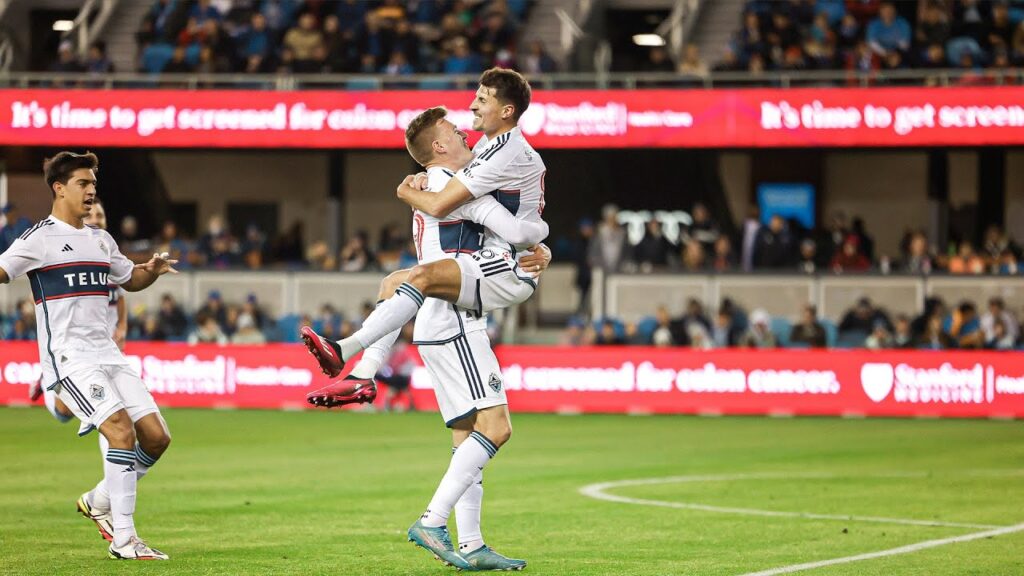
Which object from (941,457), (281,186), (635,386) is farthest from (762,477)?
(281,186)

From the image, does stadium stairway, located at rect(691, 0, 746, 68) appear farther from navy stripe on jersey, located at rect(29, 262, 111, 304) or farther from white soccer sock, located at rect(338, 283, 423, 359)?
white soccer sock, located at rect(338, 283, 423, 359)

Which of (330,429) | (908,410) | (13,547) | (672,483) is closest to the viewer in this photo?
(13,547)

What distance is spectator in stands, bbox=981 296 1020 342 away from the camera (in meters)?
21.7

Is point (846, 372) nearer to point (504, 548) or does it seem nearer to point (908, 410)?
→ point (908, 410)

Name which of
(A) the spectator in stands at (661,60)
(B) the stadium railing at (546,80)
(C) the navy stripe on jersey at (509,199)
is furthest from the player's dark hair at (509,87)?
(A) the spectator in stands at (661,60)

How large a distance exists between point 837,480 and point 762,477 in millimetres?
645

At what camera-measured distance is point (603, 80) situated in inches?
990

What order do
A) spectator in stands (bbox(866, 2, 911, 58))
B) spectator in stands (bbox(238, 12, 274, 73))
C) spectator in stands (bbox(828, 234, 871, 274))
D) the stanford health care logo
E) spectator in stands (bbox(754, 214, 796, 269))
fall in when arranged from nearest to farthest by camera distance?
the stanford health care logo
spectator in stands (bbox(754, 214, 796, 269))
spectator in stands (bbox(828, 234, 871, 274))
spectator in stands (bbox(866, 2, 911, 58))
spectator in stands (bbox(238, 12, 274, 73))

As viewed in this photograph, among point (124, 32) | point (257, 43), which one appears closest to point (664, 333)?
point (257, 43)

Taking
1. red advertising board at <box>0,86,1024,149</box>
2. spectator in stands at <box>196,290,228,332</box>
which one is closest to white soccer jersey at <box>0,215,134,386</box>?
spectator in stands at <box>196,290,228,332</box>

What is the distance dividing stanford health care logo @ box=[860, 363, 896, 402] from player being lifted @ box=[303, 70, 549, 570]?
13980 mm

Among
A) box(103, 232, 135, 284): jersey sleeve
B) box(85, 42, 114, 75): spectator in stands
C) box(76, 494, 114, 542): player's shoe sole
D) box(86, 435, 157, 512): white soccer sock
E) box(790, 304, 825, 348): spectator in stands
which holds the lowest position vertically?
box(76, 494, 114, 542): player's shoe sole

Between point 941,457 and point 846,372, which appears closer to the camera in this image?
point 941,457

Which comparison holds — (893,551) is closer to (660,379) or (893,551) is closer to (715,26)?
(660,379)
